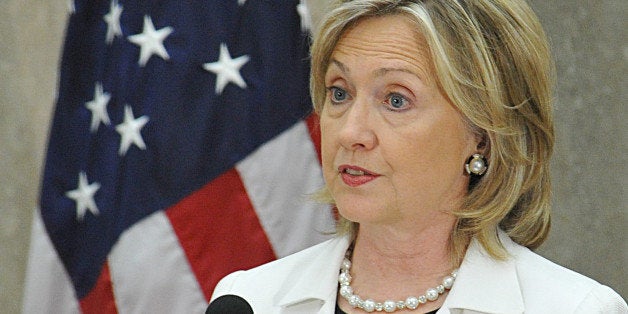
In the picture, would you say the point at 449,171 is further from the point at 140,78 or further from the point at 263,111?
the point at 140,78

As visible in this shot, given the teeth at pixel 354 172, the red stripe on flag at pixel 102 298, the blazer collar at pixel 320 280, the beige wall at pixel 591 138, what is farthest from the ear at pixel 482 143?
the red stripe on flag at pixel 102 298

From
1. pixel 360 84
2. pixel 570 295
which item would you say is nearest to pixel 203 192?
pixel 360 84

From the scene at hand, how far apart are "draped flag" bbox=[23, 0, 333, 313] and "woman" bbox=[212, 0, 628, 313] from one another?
0.87 meters

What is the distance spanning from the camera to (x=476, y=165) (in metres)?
2.40

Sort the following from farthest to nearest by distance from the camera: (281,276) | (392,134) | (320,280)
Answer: (281,276) < (320,280) < (392,134)

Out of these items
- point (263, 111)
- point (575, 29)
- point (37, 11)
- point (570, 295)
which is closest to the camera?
point (570, 295)

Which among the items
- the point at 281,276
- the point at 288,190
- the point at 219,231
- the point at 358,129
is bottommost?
the point at 219,231

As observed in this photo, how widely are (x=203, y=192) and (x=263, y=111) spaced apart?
1.04 ft

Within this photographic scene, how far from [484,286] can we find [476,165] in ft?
0.88

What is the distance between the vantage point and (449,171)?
2.36 meters

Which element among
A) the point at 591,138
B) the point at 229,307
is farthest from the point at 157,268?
the point at 229,307

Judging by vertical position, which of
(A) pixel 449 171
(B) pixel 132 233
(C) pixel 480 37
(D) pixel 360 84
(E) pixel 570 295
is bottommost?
(B) pixel 132 233

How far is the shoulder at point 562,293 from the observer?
227cm

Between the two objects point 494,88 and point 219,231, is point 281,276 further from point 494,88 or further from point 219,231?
point 219,231
